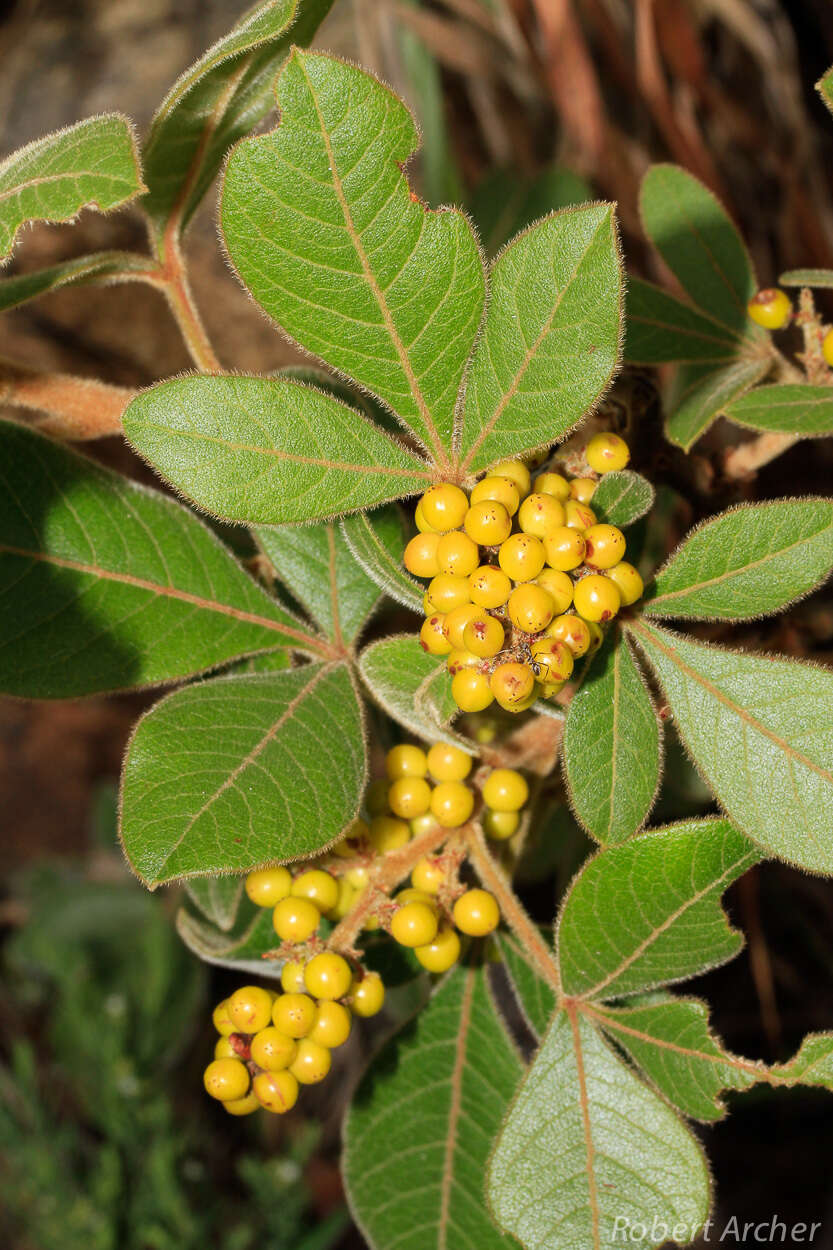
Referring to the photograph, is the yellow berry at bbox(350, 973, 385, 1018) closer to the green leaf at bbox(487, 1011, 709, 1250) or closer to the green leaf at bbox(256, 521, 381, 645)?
the green leaf at bbox(487, 1011, 709, 1250)

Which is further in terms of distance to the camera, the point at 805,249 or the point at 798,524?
the point at 805,249

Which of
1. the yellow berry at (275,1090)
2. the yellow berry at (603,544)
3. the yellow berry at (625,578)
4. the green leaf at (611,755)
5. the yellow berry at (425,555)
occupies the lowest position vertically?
the yellow berry at (275,1090)

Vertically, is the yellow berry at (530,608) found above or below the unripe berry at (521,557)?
below

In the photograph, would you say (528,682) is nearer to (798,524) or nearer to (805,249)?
(798,524)

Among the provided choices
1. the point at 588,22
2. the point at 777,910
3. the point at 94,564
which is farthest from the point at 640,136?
the point at 94,564

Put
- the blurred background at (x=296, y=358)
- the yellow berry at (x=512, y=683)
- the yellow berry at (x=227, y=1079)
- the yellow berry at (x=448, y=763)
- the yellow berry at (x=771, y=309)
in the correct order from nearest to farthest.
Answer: the yellow berry at (x=512, y=683) → the yellow berry at (x=227, y=1079) → the yellow berry at (x=448, y=763) → the yellow berry at (x=771, y=309) → the blurred background at (x=296, y=358)

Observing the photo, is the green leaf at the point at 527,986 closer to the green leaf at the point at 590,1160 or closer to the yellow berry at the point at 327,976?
the green leaf at the point at 590,1160

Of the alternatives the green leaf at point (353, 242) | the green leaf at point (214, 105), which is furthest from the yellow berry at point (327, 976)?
the green leaf at point (214, 105)

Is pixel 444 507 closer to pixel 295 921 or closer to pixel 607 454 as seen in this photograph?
pixel 607 454
